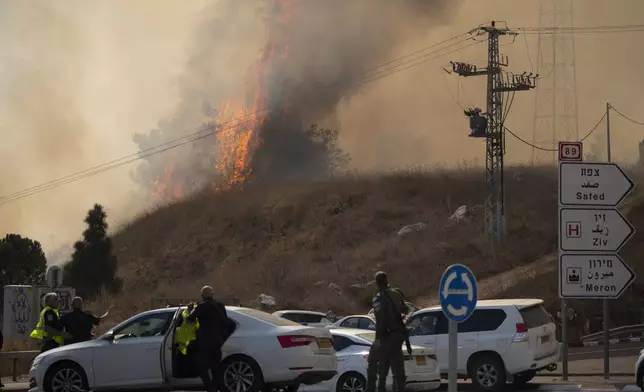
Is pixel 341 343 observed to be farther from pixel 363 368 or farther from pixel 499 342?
pixel 499 342

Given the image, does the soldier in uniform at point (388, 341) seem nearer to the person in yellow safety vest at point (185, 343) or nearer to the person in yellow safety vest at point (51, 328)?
the person in yellow safety vest at point (185, 343)

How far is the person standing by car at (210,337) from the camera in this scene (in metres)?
15.0

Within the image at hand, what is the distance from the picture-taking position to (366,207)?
6712 cm

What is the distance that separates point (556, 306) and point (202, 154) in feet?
125

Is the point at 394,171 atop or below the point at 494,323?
atop

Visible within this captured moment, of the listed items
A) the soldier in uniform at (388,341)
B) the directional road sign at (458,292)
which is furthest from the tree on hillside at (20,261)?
the directional road sign at (458,292)

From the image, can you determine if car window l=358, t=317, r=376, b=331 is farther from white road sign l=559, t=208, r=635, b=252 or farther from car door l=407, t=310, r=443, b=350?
white road sign l=559, t=208, r=635, b=252

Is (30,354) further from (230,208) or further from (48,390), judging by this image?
(230,208)

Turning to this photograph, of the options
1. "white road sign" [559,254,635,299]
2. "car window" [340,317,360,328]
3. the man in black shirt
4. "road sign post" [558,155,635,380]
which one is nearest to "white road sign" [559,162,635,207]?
"road sign post" [558,155,635,380]

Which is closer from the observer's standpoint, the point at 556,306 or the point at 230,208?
the point at 556,306

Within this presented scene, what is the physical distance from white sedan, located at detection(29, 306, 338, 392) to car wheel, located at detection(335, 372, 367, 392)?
88 cm

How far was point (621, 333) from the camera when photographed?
33125 mm

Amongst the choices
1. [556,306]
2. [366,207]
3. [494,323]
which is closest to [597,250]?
[494,323]

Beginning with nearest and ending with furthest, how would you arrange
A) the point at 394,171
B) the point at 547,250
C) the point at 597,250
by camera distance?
the point at 597,250, the point at 547,250, the point at 394,171
